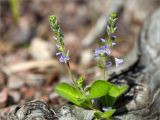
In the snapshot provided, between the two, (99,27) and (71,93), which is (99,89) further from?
(99,27)

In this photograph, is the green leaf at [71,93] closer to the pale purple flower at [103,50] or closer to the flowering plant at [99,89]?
the flowering plant at [99,89]

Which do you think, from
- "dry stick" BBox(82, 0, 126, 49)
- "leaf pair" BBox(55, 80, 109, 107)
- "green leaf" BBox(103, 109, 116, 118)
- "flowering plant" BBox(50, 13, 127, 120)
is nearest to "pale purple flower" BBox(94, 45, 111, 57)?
"flowering plant" BBox(50, 13, 127, 120)

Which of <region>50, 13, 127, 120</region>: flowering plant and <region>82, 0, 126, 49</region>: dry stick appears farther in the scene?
<region>82, 0, 126, 49</region>: dry stick

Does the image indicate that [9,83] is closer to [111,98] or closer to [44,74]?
[44,74]

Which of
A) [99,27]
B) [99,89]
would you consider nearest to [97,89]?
[99,89]

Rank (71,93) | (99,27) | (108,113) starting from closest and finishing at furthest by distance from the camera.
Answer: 1. (108,113)
2. (71,93)
3. (99,27)

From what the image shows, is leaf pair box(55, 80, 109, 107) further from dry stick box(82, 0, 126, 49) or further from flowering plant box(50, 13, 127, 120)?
dry stick box(82, 0, 126, 49)
